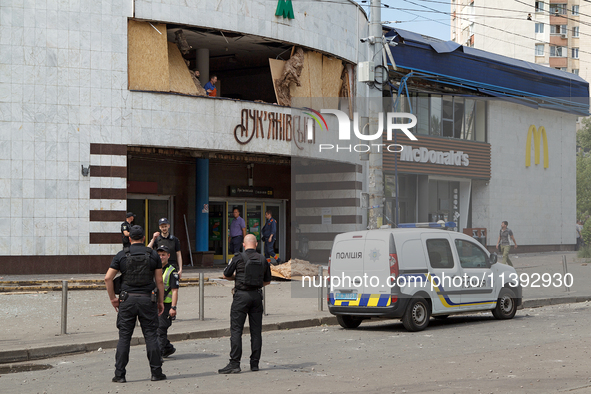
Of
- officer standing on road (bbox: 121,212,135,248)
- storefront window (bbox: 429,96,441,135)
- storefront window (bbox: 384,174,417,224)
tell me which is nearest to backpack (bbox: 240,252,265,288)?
officer standing on road (bbox: 121,212,135,248)

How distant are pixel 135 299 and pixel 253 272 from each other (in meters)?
1.41

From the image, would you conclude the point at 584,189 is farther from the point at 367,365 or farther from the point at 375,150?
the point at 367,365

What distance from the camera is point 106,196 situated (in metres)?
19.5

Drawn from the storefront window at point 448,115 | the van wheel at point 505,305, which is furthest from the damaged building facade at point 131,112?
the van wheel at point 505,305

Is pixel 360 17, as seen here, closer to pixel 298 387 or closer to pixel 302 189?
pixel 302 189

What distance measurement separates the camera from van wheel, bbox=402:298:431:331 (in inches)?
454

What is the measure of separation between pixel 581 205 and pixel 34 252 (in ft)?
196

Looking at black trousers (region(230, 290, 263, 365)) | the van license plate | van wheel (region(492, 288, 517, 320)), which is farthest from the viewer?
van wheel (region(492, 288, 517, 320))

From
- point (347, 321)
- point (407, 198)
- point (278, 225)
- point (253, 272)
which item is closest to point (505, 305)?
point (347, 321)

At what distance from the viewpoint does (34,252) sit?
18.8 metres

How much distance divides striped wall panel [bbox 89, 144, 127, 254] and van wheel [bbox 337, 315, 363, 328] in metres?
9.22

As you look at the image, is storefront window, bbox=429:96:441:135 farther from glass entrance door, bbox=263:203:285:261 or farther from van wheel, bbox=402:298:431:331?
van wheel, bbox=402:298:431:331

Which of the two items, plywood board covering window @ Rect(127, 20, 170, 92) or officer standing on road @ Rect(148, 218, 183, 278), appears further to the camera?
plywood board covering window @ Rect(127, 20, 170, 92)

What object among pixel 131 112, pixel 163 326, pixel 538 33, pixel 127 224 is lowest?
pixel 163 326
